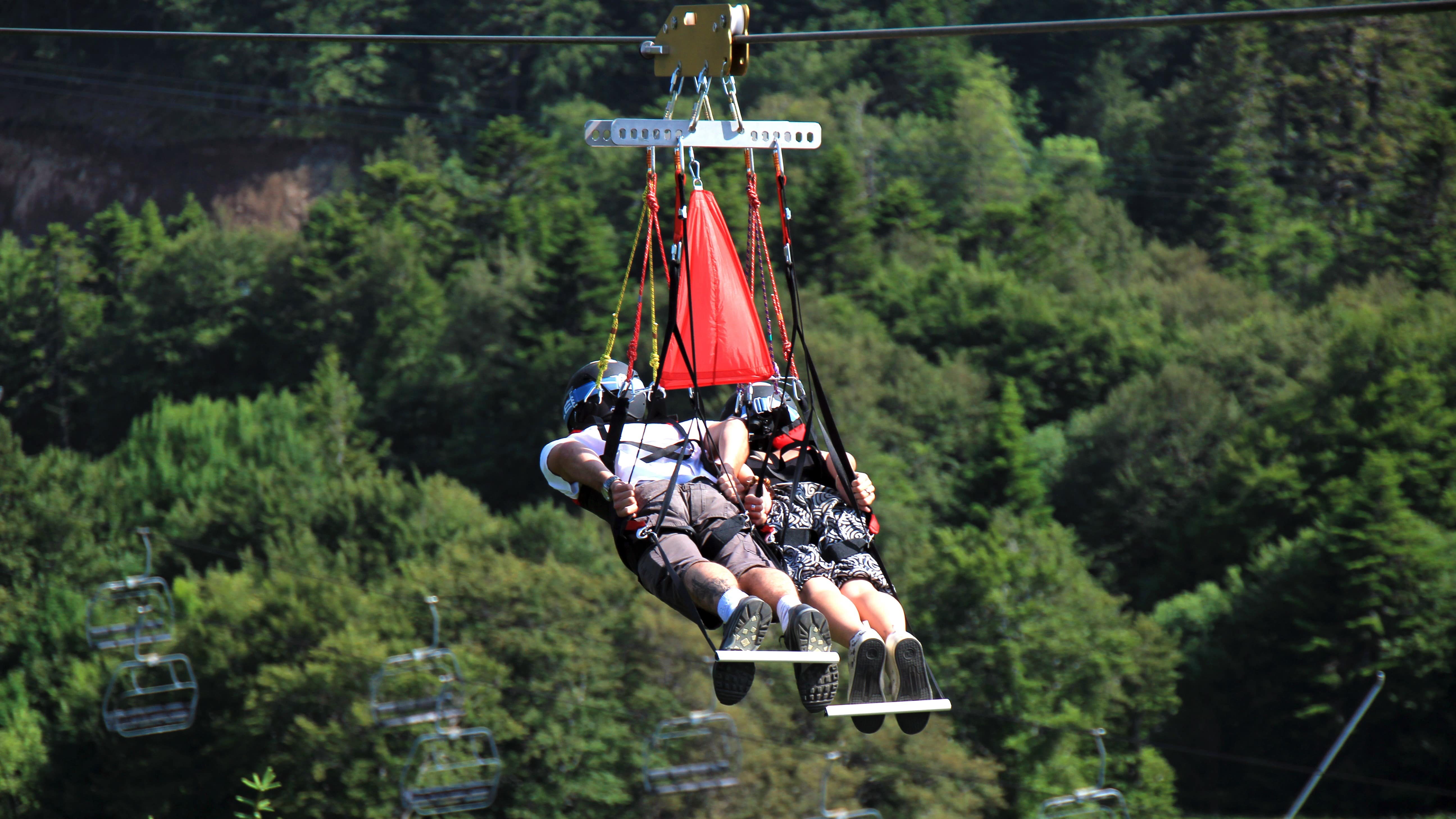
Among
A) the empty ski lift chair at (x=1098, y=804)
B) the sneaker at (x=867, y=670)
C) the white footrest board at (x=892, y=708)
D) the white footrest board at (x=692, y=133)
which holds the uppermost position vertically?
the white footrest board at (x=692, y=133)

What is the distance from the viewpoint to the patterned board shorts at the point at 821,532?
7.05 m

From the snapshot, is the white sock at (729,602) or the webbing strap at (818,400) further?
the webbing strap at (818,400)

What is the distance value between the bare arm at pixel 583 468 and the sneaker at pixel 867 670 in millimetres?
1221

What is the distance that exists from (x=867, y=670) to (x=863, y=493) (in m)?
1.42

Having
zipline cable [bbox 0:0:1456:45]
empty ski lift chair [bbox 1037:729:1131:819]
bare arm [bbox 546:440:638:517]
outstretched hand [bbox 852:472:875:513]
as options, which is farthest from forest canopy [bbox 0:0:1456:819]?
zipline cable [bbox 0:0:1456:45]

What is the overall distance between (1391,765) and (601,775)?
1956 centimetres

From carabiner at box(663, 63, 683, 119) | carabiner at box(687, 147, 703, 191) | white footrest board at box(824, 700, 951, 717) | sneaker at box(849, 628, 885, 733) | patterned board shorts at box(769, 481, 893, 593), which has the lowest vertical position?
white footrest board at box(824, 700, 951, 717)

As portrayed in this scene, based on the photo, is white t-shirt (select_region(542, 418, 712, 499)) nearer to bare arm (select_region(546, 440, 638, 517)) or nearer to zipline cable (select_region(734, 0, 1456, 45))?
bare arm (select_region(546, 440, 638, 517))

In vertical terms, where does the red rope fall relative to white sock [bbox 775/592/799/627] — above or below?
above

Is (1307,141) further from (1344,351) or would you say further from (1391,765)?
(1391,765)

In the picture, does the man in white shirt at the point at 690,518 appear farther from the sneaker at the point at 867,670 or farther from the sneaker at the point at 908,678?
the sneaker at the point at 908,678

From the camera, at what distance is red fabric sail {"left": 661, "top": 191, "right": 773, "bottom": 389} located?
25.5 feet

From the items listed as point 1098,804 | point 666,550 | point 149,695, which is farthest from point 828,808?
point 666,550

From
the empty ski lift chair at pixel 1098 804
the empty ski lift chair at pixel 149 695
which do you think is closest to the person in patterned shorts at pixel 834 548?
the empty ski lift chair at pixel 1098 804
